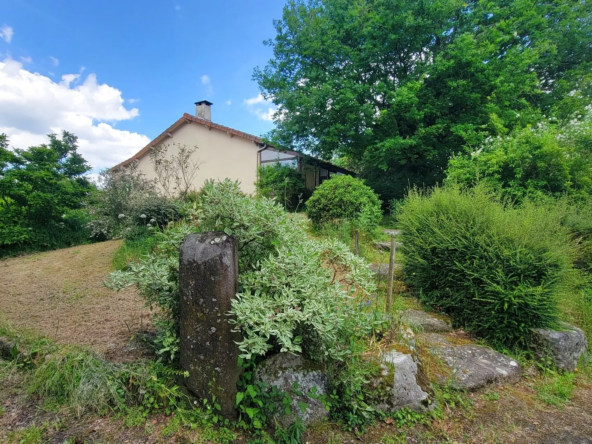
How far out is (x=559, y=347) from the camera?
297 cm

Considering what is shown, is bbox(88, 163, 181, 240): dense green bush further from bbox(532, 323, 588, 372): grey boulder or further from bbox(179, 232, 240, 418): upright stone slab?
bbox(532, 323, 588, 372): grey boulder

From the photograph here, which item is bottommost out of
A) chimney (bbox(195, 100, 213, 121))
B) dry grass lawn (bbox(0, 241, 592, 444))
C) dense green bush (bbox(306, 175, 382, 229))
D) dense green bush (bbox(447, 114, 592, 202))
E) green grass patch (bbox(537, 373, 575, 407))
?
green grass patch (bbox(537, 373, 575, 407))

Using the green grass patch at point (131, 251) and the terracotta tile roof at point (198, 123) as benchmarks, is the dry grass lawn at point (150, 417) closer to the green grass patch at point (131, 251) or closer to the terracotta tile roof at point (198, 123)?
the green grass patch at point (131, 251)

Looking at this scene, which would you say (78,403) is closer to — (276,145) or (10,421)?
(10,421)

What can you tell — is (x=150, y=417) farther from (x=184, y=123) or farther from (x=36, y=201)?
(x=184, y=123)

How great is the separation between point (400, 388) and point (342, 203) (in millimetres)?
5264

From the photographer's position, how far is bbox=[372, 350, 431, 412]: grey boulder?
6.99 feet

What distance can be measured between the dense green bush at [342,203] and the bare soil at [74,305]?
446 cm

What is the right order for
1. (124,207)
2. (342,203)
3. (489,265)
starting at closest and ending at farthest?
1. (489,265)
2. (342,203)
3. (124,207)

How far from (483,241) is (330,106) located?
9013mm

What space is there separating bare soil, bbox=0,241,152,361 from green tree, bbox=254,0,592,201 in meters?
8.54

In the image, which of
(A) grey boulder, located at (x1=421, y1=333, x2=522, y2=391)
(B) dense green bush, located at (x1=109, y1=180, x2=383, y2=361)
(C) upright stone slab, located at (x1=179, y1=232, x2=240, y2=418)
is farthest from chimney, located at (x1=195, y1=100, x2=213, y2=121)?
(A) grey boulder, located at (x1=421, y1=333, x2=522, y2=391)

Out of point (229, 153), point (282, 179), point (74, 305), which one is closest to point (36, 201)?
point (74, 305)

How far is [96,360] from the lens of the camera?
2.30 metres
